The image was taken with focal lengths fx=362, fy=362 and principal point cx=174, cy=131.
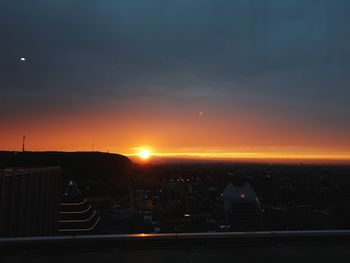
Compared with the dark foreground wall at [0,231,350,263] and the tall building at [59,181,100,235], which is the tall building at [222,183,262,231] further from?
the dark foreground wall at [0,231,350,263]

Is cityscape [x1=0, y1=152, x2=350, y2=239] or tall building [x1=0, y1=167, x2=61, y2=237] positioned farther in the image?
cityscape [x1=0, y1=152, x2=350, y2=239]

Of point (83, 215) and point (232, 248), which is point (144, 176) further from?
point (232, 248)

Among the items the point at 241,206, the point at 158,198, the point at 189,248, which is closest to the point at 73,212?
the point at 158,198

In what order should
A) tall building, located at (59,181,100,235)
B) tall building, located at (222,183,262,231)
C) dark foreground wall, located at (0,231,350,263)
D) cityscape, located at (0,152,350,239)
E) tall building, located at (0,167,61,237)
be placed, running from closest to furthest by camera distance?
dark foreground wall, located at (0,231,350,263) < tall building, located at (0,167,61,237) < cityscape, located at (0,152,350,239) < tall building, located at (222,183,262,231) < tall building, located at (59,181,100,235)

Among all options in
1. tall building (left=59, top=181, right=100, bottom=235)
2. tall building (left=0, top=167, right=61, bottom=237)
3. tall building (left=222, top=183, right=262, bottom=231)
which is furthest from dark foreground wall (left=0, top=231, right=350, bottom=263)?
tall building (left=59, top=181, right=100, bottom=235)

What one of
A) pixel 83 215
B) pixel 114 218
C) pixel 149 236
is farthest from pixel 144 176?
pixel 149 236

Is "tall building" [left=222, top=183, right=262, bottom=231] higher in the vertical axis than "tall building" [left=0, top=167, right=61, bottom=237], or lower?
lower
